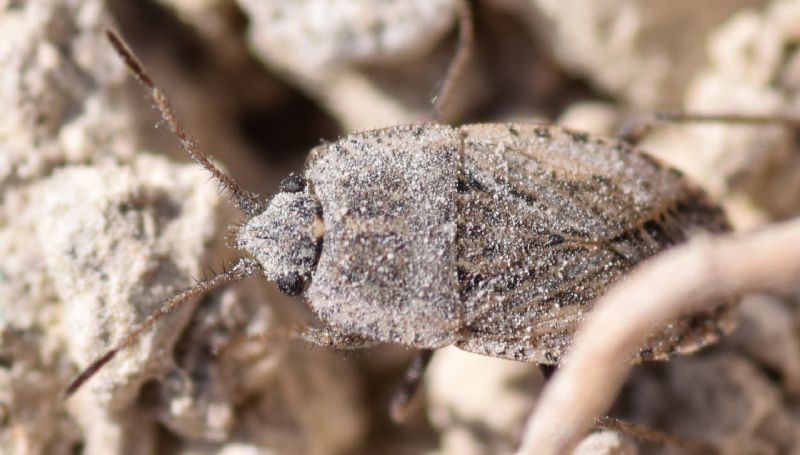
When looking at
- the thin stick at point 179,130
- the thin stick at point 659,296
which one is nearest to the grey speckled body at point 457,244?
the thin stick at point 179,130

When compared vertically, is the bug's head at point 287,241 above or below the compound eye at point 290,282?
above

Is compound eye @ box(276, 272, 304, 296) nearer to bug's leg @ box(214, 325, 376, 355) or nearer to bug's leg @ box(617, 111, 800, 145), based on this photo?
bug's leg @ box(214, 325, 376, 355)

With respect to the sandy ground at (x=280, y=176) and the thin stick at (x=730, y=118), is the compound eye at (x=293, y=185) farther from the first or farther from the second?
the thin stick at (x=730, y=118)

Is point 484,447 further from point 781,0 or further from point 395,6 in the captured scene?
point 781,0

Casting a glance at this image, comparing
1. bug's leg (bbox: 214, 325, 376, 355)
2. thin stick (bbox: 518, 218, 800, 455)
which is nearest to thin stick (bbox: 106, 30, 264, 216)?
bug's leg (bbox: 214, 325, 376, 355)

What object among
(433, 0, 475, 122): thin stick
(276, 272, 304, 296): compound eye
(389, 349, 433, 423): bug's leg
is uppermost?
(433, 0, 475, 122): thin stick

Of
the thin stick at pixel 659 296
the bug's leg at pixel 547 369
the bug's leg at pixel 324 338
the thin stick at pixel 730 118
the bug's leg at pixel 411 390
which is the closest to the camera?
the thin stick at pixel 659 296
